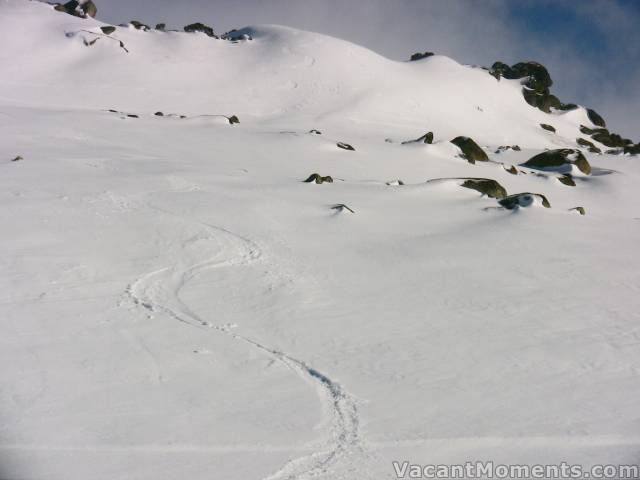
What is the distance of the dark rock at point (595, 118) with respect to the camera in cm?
3997

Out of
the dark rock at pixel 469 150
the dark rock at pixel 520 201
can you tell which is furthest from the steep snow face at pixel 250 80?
the dark rock at pixel 520 201

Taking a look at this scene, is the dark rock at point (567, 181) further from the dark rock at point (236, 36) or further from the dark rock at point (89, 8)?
the dark rock at point (89, 8)

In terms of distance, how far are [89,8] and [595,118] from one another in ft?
106

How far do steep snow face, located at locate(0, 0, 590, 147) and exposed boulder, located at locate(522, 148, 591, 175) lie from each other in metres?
6.49

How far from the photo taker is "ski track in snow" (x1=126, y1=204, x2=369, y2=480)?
132 inches

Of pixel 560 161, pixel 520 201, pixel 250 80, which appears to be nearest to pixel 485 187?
pixel 520 201

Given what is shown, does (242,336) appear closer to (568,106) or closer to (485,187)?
(485,187)

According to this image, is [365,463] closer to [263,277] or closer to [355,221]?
[263,277]

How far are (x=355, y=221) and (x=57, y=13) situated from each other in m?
27.4

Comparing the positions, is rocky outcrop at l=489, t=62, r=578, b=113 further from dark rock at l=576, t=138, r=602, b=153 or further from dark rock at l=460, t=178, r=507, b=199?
dark rock at l=460, t=178, r=507, b=199

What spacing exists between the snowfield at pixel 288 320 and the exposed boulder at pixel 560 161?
186 inches

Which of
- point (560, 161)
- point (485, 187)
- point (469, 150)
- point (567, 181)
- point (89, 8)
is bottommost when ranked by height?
point (89, 8)

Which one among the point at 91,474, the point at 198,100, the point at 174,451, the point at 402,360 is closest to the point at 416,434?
the point at 402,360

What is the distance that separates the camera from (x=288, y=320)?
5.46 m
